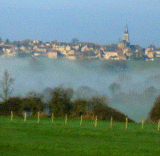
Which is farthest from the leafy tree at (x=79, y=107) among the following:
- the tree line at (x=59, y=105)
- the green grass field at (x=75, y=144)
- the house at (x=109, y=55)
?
the house at (x=109, y=55)

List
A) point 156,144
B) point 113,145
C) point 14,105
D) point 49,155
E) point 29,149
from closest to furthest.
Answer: point 49,155 < point 29,149 < point 113,145 < point 156,144 < point 14,105

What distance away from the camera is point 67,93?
46219mm

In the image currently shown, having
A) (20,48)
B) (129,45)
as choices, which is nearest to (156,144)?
(129,45)

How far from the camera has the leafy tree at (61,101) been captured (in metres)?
44.5

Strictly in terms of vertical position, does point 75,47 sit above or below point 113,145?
above

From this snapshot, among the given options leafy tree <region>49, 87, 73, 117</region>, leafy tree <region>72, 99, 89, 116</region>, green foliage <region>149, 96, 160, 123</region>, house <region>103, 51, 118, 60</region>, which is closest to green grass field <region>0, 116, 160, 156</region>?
green foliage <region>149, 96, 160, 123</region>

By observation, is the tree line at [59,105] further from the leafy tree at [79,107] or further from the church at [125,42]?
the church at [125,42]

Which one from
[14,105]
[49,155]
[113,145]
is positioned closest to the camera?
[49,155]

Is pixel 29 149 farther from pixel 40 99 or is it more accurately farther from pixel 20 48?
pixel 20 48

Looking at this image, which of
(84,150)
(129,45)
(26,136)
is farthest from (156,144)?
(129,45)

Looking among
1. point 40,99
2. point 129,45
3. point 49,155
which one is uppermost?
point 129,45

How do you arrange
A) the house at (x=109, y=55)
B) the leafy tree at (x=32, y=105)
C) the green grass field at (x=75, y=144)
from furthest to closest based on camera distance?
the house at (x=109, y=55), the leafy tree at (x=32, y=105), the green grass field at (x=75, y=144)

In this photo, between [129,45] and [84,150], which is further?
[129,45]

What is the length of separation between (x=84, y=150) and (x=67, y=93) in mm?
28940
